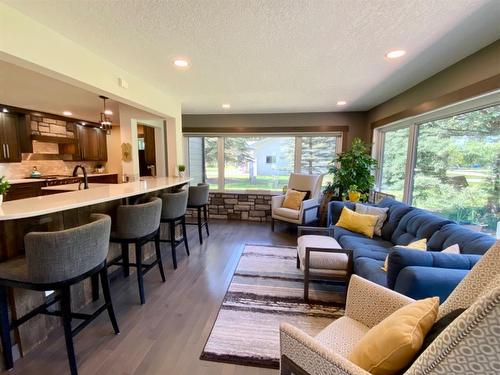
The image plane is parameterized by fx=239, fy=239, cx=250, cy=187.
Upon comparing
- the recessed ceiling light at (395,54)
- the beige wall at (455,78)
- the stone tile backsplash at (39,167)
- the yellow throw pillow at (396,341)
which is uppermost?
the recessed ceiling light at (395,54)

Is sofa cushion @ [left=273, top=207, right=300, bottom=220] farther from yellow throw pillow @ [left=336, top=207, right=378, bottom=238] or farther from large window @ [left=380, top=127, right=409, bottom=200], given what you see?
large window @ [left=380, top=127, right=409, bottom=200]

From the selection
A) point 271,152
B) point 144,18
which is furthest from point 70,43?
point 271,152

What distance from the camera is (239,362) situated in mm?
1617

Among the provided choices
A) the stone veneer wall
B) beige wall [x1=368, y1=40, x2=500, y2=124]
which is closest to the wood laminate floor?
the stone veneer wall

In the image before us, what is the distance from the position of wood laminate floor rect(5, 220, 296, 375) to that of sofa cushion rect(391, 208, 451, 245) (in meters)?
1.76

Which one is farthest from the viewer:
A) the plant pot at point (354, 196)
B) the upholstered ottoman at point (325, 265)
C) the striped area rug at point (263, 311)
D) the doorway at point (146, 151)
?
the doorway at point (146, 151)

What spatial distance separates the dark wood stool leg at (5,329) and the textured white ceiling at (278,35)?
6.11 feet

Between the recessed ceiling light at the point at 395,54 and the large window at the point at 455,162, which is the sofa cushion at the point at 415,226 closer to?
the large window at the point at 455,162

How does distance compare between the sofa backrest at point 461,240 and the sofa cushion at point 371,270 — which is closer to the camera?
the sofa backrest at point 461,240

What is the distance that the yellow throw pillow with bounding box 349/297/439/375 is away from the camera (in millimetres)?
796

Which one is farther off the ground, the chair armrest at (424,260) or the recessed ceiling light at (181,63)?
the recessed ceiling light at (181,63)

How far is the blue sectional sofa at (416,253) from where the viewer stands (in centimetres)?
135

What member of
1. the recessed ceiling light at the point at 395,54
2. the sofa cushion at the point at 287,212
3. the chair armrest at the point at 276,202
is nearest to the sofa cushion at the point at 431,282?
the recessed ceiling light at the point at 395,54

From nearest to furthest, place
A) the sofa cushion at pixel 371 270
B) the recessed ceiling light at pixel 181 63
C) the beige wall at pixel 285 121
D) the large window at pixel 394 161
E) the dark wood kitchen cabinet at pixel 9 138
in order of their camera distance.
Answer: the sofa cushion at pixel 371 270 → the recessed ceiling light at pixel 181 63 → the large window at pixel 394 161 → the dark wood kitchen cabinet at pixel 9 138 → the beige wall at pixel 285 121
